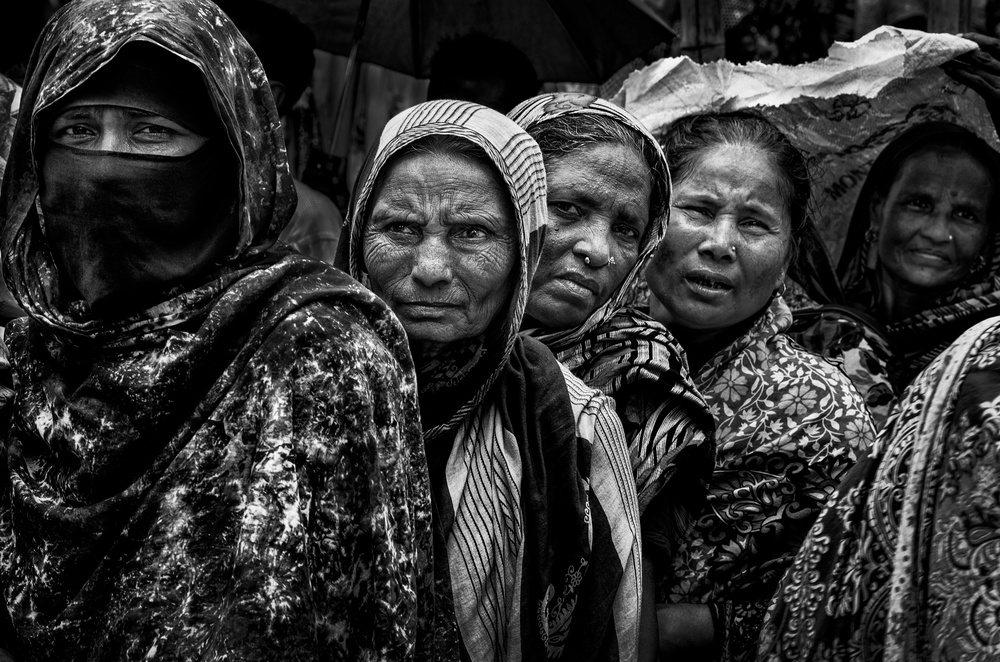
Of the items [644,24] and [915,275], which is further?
[644,24]

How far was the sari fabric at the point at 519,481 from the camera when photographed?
259 cm

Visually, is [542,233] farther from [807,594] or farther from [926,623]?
[926,623]

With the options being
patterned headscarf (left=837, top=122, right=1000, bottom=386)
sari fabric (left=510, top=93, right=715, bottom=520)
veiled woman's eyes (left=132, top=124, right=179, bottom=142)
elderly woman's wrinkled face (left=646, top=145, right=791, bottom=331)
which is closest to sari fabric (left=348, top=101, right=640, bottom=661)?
sari fabric (left=510, top=93, right=715, bottom=520)

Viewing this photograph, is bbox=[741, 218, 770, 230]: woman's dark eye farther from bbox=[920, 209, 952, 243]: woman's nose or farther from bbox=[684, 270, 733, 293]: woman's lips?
bbox=[920, 209, 952, 243]: woman's nose

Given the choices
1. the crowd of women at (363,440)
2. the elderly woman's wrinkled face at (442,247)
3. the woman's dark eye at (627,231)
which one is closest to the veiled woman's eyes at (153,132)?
the crowd of women at (363,440)

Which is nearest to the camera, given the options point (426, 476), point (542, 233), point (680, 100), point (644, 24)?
point (426, 476)

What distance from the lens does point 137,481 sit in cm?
212

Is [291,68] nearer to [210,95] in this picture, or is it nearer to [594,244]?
[594,244]

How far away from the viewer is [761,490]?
3.26m

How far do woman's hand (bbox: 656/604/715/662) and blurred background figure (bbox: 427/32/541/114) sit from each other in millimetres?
2298

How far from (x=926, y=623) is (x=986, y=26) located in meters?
4.20

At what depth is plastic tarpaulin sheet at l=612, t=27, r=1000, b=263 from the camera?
391cm

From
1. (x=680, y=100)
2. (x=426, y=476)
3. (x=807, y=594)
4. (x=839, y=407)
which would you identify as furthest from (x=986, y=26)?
(x=426, y=476)

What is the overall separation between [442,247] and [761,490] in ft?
3.84
